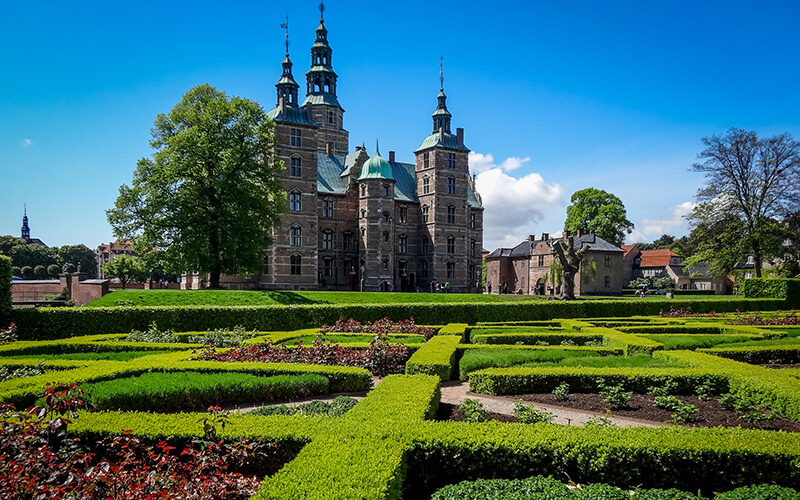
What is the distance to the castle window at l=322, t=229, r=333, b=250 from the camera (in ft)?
151

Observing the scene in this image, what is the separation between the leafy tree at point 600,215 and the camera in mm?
57594

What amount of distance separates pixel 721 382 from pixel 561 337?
5.62m

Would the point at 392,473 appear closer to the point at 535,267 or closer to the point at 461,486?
the point at 461,486

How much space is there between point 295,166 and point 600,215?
37.1 meters

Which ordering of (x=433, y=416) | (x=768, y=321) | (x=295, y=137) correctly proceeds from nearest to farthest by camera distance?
(x=433, y=416), (x=768, y=321), (x=295, y=137)

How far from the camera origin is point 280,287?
39.1 m

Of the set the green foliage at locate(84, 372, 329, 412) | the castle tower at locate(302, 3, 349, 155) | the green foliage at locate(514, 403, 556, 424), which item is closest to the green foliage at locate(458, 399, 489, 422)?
the green foliage at locate(514, 403, 556, 424)

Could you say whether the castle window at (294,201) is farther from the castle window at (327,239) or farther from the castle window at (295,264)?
the castle window at (327,239)

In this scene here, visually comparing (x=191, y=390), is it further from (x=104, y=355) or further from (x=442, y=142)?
(x=442, y=142)

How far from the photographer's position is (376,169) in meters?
44.9

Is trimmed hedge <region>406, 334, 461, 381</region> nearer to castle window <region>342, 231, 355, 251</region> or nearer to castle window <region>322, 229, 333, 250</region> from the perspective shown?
castle window <region>322, 229, 333, 250</region>

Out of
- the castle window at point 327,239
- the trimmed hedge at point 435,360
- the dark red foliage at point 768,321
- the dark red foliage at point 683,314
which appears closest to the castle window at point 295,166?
the castle window at point 327,239

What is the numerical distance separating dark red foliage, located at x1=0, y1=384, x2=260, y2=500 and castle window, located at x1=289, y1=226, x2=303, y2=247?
3467cm

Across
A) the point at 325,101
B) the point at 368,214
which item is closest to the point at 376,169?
the point at 368,214
